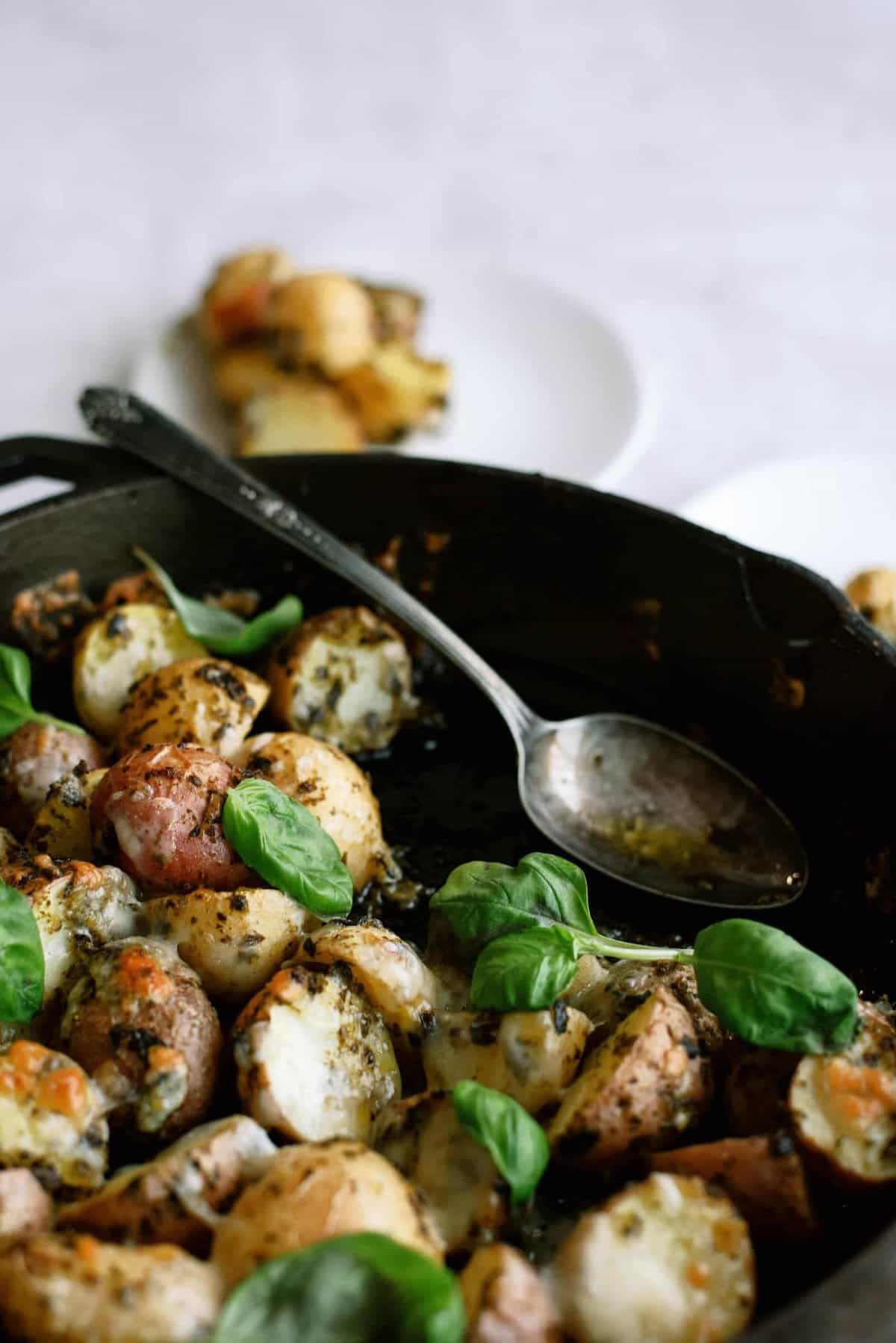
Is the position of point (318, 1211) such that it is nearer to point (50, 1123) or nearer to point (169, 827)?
point (50, 1123)

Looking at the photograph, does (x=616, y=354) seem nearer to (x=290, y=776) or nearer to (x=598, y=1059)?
(x=290, y=776)

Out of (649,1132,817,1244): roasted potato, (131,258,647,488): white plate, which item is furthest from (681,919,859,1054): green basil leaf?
(131,258,647,488): white plate

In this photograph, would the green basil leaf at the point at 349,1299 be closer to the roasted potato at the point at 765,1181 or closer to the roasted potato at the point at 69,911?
the roasted potato at the point at 765,1181

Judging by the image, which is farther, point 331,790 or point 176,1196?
point 331,790

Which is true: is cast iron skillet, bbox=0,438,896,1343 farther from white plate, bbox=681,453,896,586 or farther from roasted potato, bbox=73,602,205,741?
white plate, bbox=681,453,896,586

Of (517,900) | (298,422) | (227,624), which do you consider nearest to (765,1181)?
(517,900)
